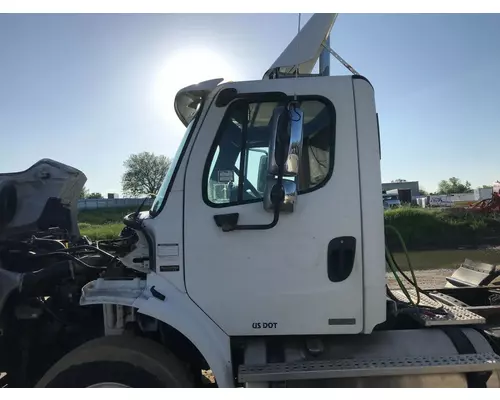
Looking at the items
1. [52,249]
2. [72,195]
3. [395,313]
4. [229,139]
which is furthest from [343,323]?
[72,195]

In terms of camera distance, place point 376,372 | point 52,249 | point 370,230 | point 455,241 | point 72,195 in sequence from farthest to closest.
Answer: point 455,241 < point 72,195 < point 52,249 < point 370,230 < point 376,372

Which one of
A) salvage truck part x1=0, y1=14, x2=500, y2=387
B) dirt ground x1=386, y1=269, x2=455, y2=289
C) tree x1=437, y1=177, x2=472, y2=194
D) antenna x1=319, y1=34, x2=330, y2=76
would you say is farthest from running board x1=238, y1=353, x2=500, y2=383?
tree x1=437, y1=177, x2=472, y2=194

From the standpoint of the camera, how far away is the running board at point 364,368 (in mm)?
2359

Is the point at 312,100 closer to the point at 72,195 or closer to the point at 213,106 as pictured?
the point at 213,106

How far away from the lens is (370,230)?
2549 millimetres

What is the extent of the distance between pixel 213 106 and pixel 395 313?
2012 millimetres

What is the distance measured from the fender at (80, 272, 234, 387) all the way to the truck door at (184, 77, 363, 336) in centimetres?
7

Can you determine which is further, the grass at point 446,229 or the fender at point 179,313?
the grass at point 446,229

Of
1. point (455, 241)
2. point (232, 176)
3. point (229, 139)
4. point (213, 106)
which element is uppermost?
point (213, 106)

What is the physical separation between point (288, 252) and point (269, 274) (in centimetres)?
19

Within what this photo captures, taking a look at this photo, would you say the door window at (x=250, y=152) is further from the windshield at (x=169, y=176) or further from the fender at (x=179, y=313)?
the fender at (x=179, y=313)

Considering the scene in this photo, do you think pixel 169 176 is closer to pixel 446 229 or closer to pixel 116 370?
pixel 116 370

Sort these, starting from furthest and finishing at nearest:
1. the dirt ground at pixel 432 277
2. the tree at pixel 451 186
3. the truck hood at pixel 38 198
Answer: the tree at pixel 451 186 < the dirt ground at pixel 432 277 < the truck hood at pixel 38 198

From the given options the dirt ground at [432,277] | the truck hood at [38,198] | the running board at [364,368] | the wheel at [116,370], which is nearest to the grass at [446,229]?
the dirt ground at [432,277]
